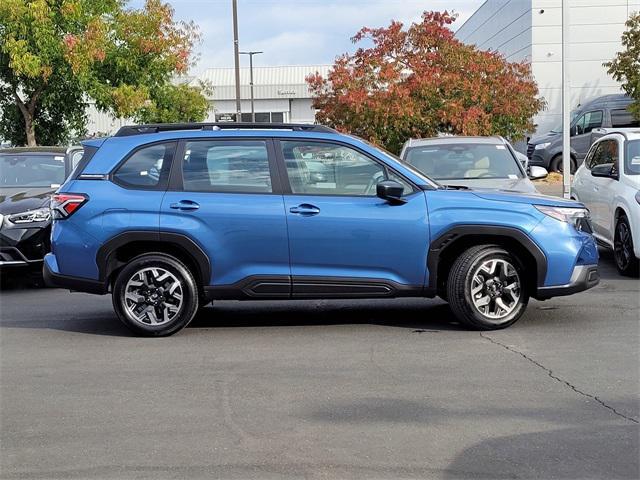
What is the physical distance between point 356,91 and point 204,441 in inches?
650

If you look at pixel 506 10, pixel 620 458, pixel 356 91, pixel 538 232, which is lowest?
pixel 620 458

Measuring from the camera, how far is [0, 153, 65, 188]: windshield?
12219 mm

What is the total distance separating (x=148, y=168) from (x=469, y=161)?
17.8 feet

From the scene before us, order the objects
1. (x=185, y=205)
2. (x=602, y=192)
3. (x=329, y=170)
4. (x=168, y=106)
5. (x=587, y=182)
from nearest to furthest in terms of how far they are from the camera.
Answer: (x=185, y=205), (x=329, y=170), (x=602, y=192), (x=587, y=182), (x=168, y=106)

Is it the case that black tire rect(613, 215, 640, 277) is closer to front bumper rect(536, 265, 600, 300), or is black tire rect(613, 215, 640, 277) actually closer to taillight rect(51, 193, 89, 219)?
front bumper rect(536, 265, 600, 300)

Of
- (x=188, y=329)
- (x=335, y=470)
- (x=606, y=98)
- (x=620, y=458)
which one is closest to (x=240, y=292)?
(x=188, y=329)

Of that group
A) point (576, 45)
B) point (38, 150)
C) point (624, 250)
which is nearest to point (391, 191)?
point (624, 250)

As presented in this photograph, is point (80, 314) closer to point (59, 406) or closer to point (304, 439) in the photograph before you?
point (59, 406)

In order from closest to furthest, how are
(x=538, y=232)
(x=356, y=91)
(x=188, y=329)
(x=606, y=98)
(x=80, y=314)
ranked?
(x=538, y=232) → (x=188, y=329) → (x=80, y=314) → (x=356, y=91) → (x=606, y=98)

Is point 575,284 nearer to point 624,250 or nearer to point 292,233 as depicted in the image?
point 292,233

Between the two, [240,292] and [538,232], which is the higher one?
[538,232]

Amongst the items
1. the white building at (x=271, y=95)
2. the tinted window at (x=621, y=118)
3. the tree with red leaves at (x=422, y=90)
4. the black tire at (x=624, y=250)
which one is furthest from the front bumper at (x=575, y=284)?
the white building at (x=271, y=95)

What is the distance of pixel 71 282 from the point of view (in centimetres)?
785

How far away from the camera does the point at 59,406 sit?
586 cm
